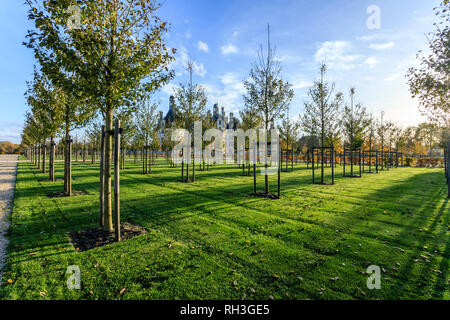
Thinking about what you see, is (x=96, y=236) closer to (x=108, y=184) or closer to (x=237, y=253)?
(x=108, y=184)

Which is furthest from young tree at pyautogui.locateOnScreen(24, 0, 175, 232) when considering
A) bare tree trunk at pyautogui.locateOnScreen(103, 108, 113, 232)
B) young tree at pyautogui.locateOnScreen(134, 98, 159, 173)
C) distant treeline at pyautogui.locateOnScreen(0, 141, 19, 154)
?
distant treeline at pyautogui.locateOnScreen(0, 141, 19, 154)

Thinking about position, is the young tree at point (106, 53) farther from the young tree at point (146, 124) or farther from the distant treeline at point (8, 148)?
the distant treeline at point (8, 148)

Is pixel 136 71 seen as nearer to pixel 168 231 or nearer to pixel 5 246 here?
pixel 168 231

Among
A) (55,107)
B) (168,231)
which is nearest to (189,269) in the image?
(168,231)

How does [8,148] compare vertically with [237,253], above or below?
above

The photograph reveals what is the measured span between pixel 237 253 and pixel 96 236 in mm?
3396

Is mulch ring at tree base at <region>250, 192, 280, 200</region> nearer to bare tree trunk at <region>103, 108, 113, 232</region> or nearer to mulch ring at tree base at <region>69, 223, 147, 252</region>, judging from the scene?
mulch ring at tree base at <region>69, 223, 147, 252</region>

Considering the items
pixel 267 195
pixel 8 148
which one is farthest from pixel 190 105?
pixel 8 148

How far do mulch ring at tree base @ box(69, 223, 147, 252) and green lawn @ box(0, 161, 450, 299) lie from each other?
0.66 ft

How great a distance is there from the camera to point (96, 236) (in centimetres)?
521

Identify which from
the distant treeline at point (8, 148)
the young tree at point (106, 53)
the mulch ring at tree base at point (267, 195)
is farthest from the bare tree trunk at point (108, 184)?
the distant treeline at point (8, 148)
